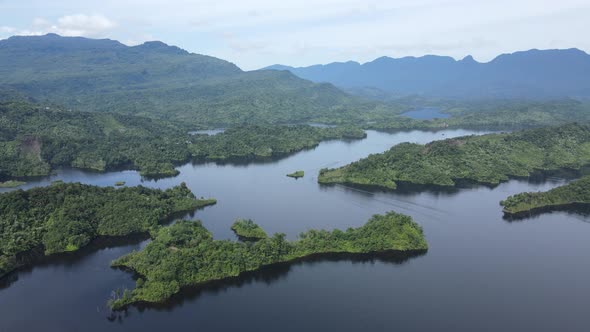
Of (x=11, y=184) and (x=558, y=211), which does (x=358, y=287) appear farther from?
(x=11, y=184)

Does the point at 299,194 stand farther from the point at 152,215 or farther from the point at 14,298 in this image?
the point at 14,298

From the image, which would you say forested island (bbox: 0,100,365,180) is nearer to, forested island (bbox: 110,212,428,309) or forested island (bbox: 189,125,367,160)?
forested island (bbox: 189,125,367,160)

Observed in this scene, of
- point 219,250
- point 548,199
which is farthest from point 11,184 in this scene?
point 548,199

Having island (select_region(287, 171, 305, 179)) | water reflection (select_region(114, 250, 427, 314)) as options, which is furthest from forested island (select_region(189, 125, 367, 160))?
water reflection (select_region(114, 250, 427, 314))

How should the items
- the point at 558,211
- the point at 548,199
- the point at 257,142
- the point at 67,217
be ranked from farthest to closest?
1. the point at 257,142
2. the point at 548,199
3. the point at 558,211
4. the point at 67,217

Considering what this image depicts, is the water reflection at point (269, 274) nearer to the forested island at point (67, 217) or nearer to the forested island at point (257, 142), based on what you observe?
the forested island at point (67, 217)

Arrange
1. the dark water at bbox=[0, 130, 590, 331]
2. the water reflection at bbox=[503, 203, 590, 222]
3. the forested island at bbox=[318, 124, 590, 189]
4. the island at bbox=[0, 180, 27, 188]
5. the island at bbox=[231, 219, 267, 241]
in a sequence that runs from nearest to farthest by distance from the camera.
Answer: the dark water at bbox=[0, 130, 590, 331] < the island at bbox=[231, 219, 267, 241] < the water reflection at bbox=[503, 203, 590, 222] < the island at bbox=[0, 180, 27, 188] < the forested island at bbox=[318, 124, 590, 189]

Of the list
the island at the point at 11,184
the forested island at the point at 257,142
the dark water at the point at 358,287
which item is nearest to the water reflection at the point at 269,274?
the dark water at the point at 358,287
